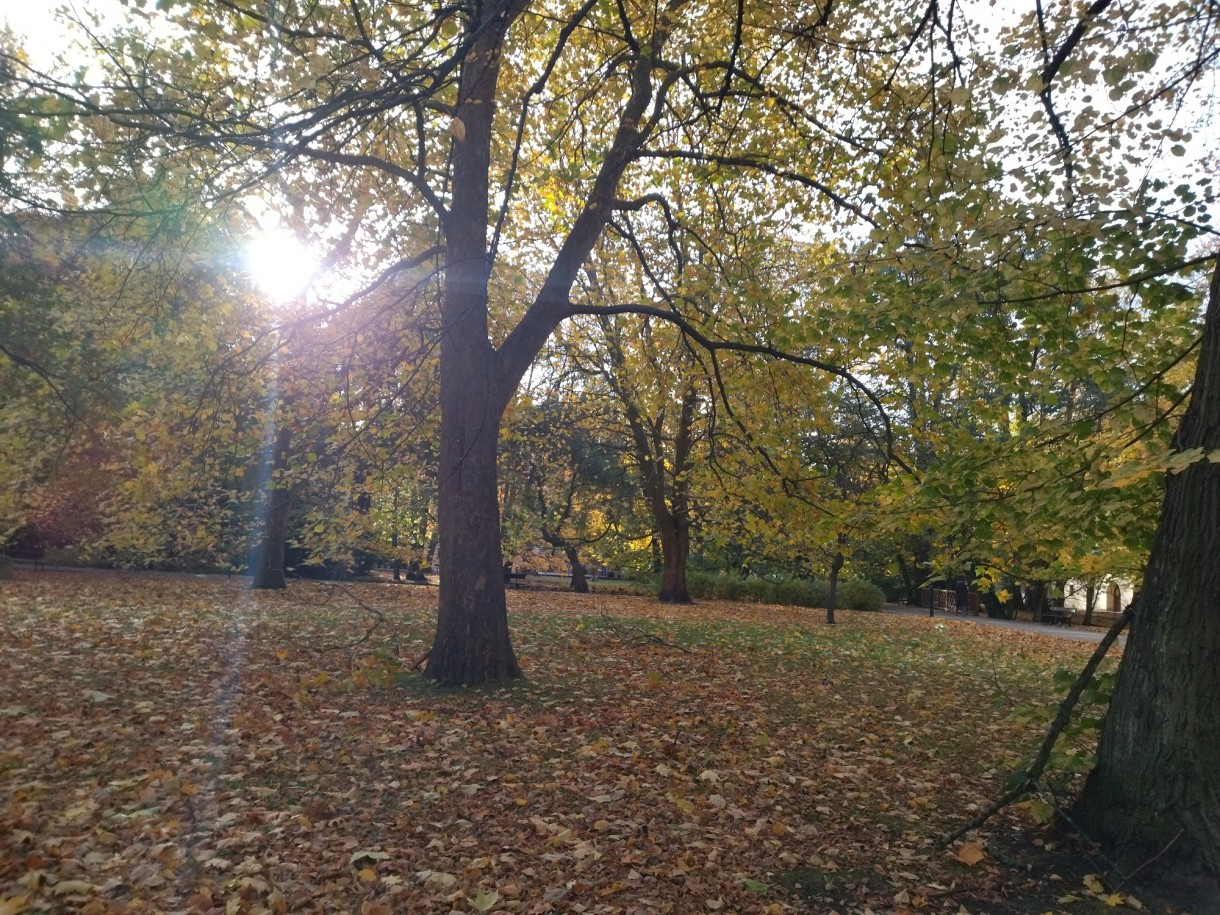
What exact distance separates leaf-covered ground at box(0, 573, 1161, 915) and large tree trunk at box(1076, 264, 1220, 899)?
0.38 metres

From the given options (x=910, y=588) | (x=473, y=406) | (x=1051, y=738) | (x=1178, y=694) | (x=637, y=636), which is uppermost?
(x=473, y=406)

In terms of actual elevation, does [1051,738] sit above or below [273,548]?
below

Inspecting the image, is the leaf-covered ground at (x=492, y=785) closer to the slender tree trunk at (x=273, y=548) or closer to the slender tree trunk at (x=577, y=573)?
the slender tree trunk at (x=273, y=548)

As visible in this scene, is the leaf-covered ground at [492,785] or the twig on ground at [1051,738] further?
the twig on ground at [1051,738]

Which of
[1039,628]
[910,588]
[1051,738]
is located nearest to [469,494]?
[1051,738]

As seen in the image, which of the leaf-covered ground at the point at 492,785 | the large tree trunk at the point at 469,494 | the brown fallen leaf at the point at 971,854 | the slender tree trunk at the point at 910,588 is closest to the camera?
the leaf-covered ground at the point at 492,785

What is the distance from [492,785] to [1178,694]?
3809 mm

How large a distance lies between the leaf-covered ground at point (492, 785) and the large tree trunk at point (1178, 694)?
1.23ft

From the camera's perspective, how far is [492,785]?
4.83 meters

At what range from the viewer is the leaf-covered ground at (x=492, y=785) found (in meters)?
3.52

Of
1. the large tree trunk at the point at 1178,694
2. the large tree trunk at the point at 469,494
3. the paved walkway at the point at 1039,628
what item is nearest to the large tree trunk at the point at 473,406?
the large tree trunk at the point at 469,494

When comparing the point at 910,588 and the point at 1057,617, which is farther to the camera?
the point at 910,588

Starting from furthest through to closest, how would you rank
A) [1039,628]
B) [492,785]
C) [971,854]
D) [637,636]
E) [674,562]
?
[1039,628] < [674,562] < [637,636] < [492,785] < [971,854]

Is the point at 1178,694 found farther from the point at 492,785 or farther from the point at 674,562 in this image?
the point at 674,562
